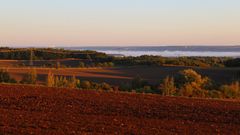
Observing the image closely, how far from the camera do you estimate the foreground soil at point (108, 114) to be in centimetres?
1393

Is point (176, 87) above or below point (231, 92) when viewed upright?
below

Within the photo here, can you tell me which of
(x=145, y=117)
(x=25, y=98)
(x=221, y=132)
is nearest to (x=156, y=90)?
(x=25, y=98)

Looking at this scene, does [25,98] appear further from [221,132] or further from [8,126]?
[221,132]

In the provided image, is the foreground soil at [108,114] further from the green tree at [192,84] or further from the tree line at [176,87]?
the green tree at [192,84]

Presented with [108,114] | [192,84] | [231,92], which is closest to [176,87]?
[192,84]

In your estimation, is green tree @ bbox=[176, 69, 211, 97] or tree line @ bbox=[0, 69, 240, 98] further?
green tree @ bbox=[176, 69, 211, 97]

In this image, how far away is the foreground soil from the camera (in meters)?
13.9

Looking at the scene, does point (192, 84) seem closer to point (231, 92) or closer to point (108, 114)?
point (231, 92)

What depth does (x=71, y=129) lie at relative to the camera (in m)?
13.6

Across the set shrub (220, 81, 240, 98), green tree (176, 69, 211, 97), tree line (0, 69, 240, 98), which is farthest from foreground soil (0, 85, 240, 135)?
shrub (220, 81, 240, 98)

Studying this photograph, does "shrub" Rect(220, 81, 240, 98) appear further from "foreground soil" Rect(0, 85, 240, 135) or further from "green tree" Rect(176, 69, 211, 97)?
"foreground soil" Rect(0, 85, 240, 135)

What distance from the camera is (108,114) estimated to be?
56.2 feet

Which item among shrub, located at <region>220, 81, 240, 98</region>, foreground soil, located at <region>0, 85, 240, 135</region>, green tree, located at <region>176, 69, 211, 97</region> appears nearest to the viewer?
foreground soil, located at <region>0, 85, 240, 135</region>

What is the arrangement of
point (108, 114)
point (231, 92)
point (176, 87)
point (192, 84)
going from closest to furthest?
point (108, 114)
point (231, 92)
point (192, 84)
point (176, 87)
